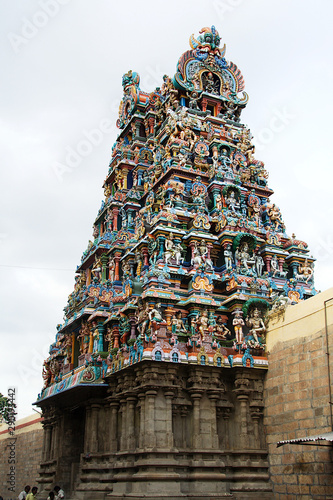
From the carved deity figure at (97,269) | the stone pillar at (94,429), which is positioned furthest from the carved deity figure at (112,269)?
the stone pillar at (94,429)

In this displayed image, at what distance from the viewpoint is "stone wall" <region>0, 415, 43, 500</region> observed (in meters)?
32.2

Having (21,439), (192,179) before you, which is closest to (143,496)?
(192,179)

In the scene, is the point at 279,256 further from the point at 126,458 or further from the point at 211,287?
the point at 126,458

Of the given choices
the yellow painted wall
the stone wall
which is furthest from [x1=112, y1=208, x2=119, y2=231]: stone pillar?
the stone wall

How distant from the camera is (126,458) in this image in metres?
19.0

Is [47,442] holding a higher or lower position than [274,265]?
lower

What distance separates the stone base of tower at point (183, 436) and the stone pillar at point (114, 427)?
0.04 m

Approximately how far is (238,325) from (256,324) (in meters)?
0.65

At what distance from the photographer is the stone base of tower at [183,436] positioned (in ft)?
57.2

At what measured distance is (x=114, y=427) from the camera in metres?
20.9

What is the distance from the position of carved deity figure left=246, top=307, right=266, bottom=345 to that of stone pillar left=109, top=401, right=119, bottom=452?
19.0 feet

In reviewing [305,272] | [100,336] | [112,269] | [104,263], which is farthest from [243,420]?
[104,263]

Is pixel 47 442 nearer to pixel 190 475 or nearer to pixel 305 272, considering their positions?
pixel 190 475

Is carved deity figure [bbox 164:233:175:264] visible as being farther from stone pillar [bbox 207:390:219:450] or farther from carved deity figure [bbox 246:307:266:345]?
stone pillar [bbox 207:390:219:450]
